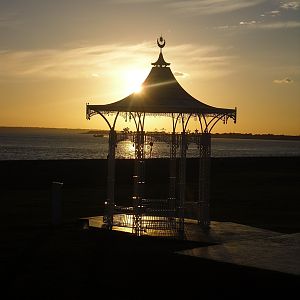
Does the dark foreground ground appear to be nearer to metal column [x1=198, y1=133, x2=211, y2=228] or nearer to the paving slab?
the paving slab

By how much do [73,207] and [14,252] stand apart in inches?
390

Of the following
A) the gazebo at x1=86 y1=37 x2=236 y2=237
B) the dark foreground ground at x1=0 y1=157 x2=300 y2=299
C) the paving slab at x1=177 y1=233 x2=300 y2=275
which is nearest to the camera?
the paving slab at x1=177 y1=233 x2=300 y2=275

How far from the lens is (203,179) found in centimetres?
1661

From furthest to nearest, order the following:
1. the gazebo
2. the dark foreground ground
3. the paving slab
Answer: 1. the gazebo
2. the dark foreground ground
3. the paving slab

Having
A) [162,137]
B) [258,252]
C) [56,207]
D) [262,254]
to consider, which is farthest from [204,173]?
[262,254]

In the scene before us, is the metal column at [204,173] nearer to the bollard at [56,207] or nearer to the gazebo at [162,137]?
the gazebo at [162,137]

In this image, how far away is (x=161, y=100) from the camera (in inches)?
648

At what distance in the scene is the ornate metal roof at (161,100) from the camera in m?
16.2

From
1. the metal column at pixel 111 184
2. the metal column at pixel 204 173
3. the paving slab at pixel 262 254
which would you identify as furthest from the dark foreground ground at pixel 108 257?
the metal column at pixel 204 173

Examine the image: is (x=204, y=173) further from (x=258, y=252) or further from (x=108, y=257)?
(x=258, y=252)

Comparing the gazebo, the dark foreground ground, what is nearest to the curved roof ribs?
the gazebo

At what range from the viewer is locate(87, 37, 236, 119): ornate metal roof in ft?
53.2

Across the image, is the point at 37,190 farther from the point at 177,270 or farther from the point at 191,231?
the point at 177,270

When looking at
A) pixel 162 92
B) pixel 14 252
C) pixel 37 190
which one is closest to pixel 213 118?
pixel 162 92
